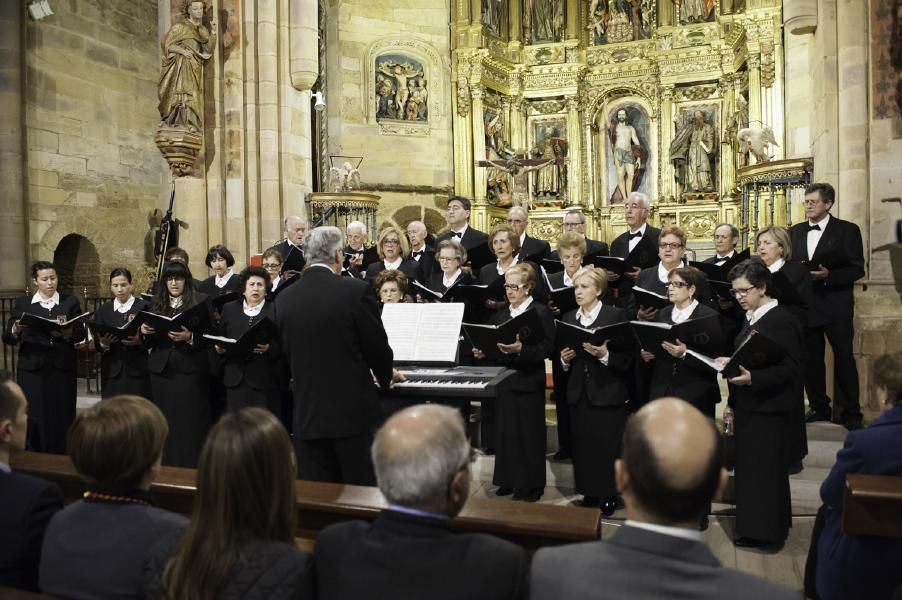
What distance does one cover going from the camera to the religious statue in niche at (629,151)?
1606 centimetres

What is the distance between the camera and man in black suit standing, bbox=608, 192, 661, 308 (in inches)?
257

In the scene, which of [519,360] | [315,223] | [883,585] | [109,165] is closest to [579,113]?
[315,223]

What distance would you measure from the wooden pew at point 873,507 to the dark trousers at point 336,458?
2253 millimetres

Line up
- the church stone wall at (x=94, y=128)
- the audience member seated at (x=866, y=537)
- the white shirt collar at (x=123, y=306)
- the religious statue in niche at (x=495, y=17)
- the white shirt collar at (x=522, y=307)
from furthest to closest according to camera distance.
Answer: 1. the religious statue in niche at (x=495, y=17)
2. the church stone wall at (x=94, y=128)
3. the white shirt collar at (x=123, y=306)
4. the white shirt collar at (x=522, y=307)
5. the audience member seated at (x=866, y=537)

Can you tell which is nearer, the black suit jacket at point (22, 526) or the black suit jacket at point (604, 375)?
the black suit jacket at point (22, 526)

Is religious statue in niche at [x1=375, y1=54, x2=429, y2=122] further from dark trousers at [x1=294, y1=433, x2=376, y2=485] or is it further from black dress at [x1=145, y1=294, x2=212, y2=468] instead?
dark trousers at [x1=294, y1=433, x2=376, y2=485]

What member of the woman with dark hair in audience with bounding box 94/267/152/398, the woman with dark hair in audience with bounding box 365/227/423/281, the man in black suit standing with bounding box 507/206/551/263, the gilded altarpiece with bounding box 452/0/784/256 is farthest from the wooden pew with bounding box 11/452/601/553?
the gilded altarpiece with bounding box 452/0/784/256

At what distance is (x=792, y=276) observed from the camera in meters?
5.88

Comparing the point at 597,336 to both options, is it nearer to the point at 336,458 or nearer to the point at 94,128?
the point at 336,458

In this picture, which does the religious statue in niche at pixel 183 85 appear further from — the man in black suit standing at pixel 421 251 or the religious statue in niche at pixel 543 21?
the religious statue in niche at pixel 543 21

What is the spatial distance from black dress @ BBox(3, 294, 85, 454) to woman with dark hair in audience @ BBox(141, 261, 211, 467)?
1.19 m

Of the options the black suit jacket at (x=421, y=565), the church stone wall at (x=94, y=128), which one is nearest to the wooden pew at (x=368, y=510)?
the black suit jacket at (x=421, y=565)

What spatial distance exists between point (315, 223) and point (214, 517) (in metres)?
9.54

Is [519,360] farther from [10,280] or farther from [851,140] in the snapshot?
[10,280]
